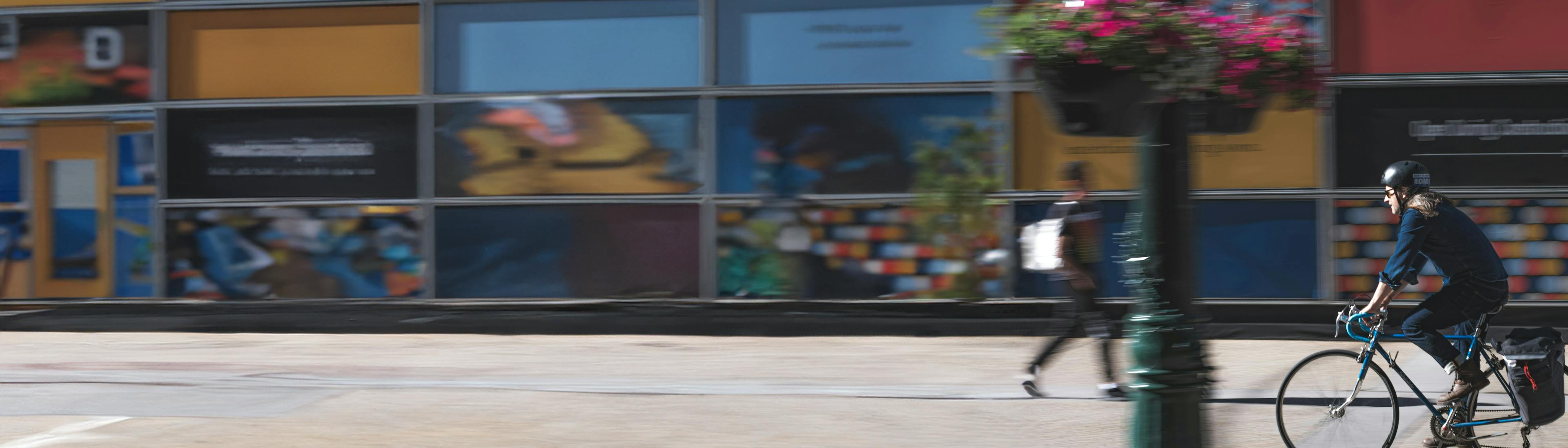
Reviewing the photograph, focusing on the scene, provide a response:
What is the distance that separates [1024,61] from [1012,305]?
747 cm

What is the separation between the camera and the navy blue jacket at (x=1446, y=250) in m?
5.82

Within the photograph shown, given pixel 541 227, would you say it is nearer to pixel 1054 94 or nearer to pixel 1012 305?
pixel 1012 305

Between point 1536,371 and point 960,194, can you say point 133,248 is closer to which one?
point 960,194

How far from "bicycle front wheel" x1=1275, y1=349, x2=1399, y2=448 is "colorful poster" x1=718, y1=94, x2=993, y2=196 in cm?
631

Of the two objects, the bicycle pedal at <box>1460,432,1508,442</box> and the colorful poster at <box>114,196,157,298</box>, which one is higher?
the colorful poster at <box>114,196,157,298</box>

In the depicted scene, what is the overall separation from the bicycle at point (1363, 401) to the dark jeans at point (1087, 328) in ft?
6.53

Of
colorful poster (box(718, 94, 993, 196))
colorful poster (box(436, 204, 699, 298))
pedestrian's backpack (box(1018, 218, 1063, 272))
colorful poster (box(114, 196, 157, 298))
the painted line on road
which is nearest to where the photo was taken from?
the painted line on road

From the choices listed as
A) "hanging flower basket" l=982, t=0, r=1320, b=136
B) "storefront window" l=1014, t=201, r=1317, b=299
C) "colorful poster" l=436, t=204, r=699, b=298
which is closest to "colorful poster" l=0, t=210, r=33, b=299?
"colorful poster" l=436, t=204, r=699, b=298

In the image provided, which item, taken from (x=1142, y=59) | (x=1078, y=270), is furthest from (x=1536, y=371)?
(x=1078, y=270)

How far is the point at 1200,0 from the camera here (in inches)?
183

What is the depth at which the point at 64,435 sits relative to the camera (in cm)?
699

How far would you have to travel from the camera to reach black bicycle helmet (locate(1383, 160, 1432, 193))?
232 inches

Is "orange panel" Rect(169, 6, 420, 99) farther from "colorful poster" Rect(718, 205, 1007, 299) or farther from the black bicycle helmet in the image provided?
the black bicycle helmet

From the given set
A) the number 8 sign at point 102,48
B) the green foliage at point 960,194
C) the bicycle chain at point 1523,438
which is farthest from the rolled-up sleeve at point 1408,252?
the number 8 sign at point 102,48
